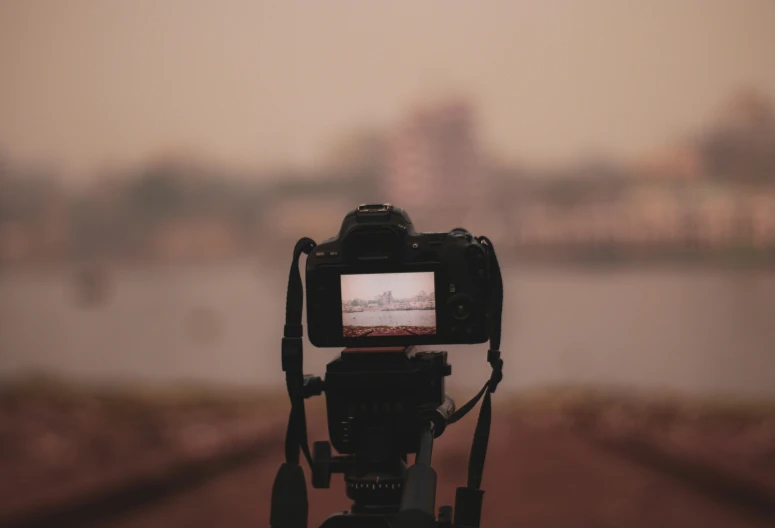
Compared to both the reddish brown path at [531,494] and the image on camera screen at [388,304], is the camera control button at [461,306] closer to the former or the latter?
the image on camera screen at [388,304]

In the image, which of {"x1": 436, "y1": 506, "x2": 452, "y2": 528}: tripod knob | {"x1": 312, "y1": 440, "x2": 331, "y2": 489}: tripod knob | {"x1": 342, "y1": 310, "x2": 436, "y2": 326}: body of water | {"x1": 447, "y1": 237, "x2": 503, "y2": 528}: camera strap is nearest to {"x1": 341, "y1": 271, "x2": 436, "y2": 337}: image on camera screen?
{"x1": 342, "y1": 310, "x2": 436, "y2": 326}: body of water

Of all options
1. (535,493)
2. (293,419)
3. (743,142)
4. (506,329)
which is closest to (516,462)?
(535,493)

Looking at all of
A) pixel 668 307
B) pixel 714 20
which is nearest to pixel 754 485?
pixel 668 307

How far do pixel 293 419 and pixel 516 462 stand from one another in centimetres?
215

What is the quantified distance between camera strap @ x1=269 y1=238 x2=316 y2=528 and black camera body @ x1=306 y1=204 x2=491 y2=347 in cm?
3

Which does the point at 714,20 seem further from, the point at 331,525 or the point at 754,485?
the point at 331,525

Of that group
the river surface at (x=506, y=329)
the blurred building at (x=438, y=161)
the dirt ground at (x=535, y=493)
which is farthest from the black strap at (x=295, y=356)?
the blurred building at (x=438, y=161)

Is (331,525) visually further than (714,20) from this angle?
No

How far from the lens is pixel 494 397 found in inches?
143

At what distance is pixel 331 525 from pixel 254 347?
2.11m

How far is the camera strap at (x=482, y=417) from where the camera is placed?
161 cm

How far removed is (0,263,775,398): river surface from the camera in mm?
3463

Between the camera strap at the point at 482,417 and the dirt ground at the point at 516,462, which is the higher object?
the camera strap at the point at 482,417

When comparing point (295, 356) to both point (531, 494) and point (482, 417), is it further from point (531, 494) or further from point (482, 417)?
point (531, 494)
